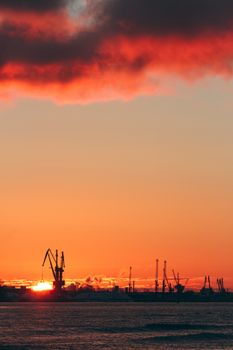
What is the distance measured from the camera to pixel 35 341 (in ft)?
491

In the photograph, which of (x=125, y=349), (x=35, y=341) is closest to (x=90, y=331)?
(x=35, y=341)

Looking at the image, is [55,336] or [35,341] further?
[55,336]

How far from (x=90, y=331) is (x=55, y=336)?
1946cm

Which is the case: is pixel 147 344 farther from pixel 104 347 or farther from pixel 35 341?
pixel 35 341

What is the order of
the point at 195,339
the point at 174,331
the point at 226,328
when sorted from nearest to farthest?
the point at 195,339
the point at 174,331
the point at 226,328

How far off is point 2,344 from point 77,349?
50.3 ft

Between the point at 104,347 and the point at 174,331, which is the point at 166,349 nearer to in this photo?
the point at 104,347

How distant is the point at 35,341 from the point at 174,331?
41.2 m

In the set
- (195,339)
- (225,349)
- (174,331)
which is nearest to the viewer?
(225,349)

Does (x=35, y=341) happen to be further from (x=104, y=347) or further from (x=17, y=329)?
(x=17, y=329)

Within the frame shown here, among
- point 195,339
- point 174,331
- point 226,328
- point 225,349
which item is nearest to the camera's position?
point 225,349

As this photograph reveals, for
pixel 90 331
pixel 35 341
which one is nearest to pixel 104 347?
pixel 35 341

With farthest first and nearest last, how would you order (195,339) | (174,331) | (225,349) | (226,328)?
(226,328), (174,331), (195,339), (225,349)

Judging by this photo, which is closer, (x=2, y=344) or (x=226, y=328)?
(x=2, y=344)
